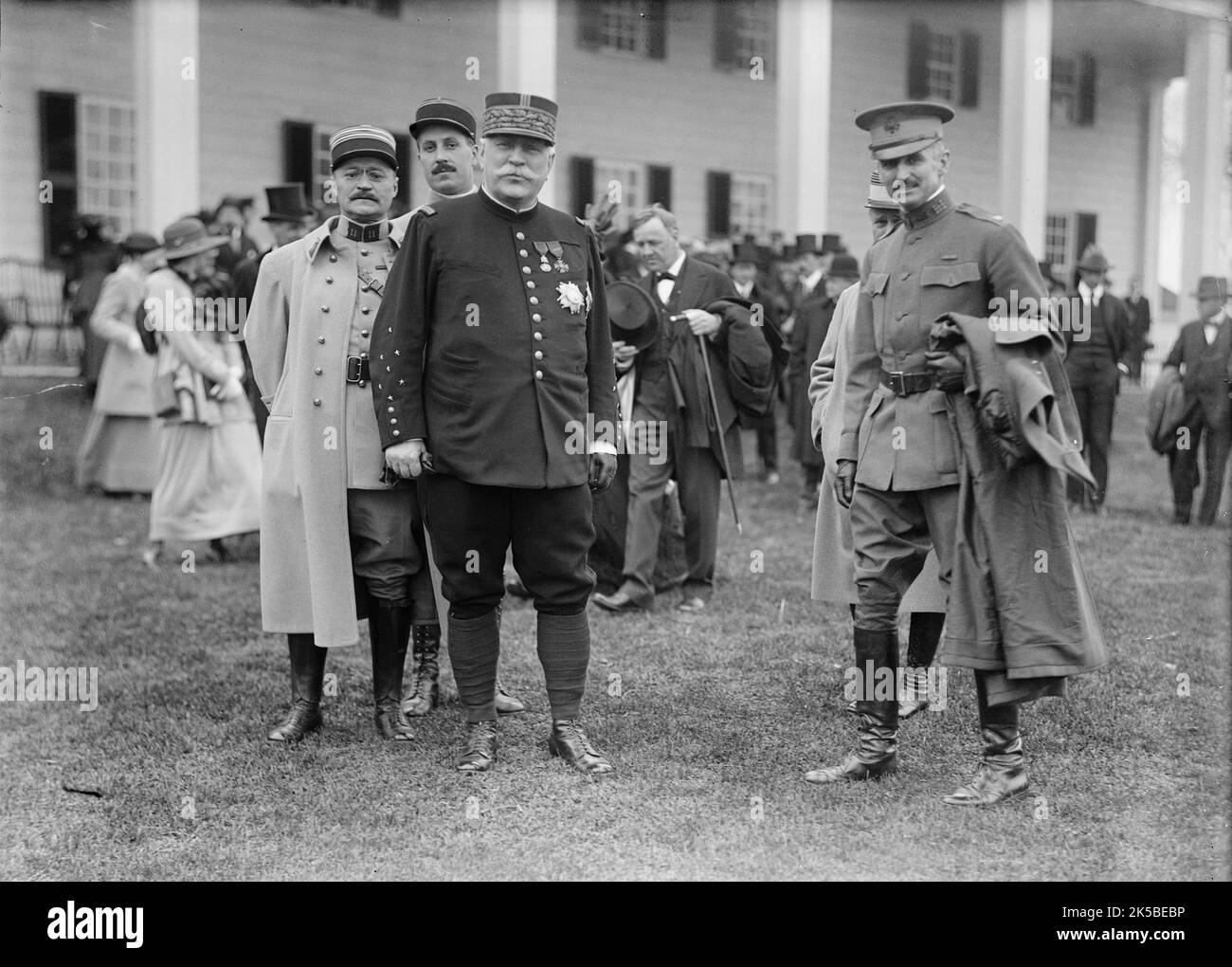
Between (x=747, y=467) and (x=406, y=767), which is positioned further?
(x=747, y=467)

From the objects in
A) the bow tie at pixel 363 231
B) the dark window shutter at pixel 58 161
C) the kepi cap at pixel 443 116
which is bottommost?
→ the bow tie at pixel 363 231

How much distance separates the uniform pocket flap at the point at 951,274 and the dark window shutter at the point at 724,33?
58.2 ft

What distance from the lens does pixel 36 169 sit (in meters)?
16.6

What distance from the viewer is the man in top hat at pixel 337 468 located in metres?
5.54

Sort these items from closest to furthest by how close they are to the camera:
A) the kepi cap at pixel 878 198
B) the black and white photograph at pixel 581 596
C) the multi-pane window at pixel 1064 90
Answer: the black and white photograph at pixel 581 596 → the kepi cap at pixel 878 198 → the multi-pane window at pixel 1064 90

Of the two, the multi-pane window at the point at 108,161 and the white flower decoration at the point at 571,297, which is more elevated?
the multi-pane window at the point at 108,161

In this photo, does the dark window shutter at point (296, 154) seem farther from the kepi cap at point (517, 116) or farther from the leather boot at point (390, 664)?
the kepi cap at point (517, 116)

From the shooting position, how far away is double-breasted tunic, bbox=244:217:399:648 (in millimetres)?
5535

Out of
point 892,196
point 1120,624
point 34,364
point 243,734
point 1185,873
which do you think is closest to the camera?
point 1185,873

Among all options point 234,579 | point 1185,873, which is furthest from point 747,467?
point 1185,873

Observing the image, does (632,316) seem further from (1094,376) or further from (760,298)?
(1094,376)

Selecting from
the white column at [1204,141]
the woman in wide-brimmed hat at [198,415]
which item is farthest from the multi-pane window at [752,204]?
the woman in wide-brimmed hat at [198,415]

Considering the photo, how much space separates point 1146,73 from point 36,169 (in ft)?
65.6

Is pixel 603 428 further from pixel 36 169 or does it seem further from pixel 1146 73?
pixel 1146 73
